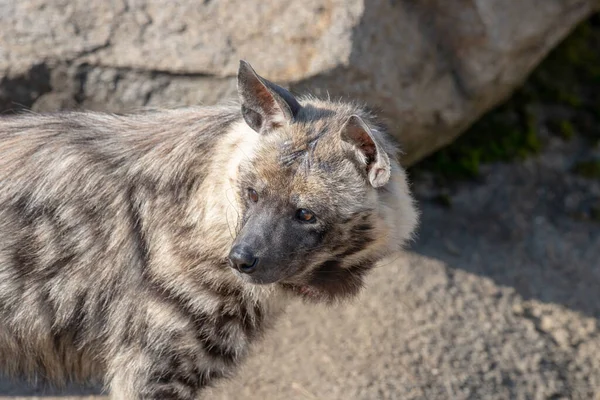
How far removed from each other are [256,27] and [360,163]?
5.38 ft

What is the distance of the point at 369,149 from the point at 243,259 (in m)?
0.63

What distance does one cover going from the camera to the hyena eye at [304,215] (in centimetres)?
314

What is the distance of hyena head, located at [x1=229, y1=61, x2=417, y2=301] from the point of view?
3084 millimetres

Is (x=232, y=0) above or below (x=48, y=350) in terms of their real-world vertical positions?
above

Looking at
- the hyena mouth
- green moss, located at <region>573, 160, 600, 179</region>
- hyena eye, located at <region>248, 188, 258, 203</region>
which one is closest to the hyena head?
hyena eye, located at <region>248, 188, 258, 203</region>

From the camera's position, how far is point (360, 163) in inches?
125

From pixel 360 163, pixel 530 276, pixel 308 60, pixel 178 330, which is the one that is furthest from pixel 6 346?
pixel 530 276

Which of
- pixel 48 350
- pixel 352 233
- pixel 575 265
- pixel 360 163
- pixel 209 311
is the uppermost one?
pixel 360 163

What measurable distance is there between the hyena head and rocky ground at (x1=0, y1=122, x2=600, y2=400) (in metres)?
1.21

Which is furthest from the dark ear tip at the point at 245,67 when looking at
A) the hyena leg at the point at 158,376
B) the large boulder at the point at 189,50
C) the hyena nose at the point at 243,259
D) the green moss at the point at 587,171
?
the green moss at the point at 587,171

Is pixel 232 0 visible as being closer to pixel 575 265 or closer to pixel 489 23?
pixel 489 23

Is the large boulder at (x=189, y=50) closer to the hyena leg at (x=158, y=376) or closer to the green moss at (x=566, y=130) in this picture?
the hyena leg at (x=158, y=376)

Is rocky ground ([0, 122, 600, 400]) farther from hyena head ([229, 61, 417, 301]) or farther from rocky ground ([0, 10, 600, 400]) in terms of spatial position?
hyena head ([229, 61, 417, 301])

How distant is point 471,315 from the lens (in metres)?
4.79
